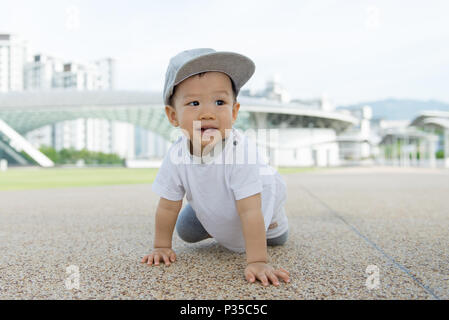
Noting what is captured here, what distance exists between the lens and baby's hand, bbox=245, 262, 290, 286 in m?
1.60

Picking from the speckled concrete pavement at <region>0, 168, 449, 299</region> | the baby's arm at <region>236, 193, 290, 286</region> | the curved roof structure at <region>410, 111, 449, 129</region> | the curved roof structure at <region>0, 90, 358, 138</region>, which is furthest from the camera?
the curved roof structure at <region>0, 90, 358, 138</region>

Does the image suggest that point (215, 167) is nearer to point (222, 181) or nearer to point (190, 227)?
point (222, 181)

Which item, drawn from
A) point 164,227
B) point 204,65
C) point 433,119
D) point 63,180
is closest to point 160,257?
point 164,227

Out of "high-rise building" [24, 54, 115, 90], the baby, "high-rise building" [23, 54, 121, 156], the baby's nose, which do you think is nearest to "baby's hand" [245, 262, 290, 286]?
the baby

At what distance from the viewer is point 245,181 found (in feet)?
5.86

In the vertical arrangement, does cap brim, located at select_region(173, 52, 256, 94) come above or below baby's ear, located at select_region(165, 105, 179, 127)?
above

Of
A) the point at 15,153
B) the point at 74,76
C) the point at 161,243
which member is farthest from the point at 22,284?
the point at 74,76

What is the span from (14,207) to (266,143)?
39463 mm

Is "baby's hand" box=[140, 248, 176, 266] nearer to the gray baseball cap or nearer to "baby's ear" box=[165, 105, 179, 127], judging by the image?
"baby's ear" box=[165, 105, 179, 127]

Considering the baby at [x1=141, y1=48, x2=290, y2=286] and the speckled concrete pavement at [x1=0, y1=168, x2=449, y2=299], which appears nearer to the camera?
the speckled concrete pavement at [x1=0, y1=168, x2=449, y2=299]

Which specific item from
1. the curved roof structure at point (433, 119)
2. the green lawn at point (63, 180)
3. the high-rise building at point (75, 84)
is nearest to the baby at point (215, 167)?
the green lawn at point (63, 180)

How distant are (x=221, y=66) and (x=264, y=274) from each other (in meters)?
1.00

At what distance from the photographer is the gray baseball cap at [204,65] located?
172cm

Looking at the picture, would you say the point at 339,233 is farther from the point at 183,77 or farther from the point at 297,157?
the point at 297,157
